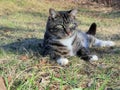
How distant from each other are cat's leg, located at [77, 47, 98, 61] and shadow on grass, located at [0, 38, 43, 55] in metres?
0.68

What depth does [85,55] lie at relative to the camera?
22.6 ft

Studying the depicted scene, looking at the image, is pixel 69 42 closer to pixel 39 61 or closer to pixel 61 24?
pixel 61 24

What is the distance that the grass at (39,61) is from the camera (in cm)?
463

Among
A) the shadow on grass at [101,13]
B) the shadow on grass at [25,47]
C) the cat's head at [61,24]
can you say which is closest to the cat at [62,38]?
the cat's head at [61,24]

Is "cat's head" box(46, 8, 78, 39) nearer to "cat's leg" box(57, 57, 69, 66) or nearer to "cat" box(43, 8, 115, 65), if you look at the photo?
"cat" box(43, 8, 115, 65)

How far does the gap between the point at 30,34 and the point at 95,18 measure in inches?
208

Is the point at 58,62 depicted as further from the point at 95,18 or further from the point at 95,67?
the point at 95,18

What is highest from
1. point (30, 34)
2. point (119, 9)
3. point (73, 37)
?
point (73, 37)

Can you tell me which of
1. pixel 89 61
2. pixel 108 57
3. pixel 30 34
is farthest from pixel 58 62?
pixel 30 34

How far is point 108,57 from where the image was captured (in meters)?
7.02

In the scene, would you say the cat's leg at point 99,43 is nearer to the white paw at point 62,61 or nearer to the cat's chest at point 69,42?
the cat's chest at point 69,42

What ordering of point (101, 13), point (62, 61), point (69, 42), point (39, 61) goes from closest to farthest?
point (39, 61)
point (62, 61)
point (69, 42)
point (101, 13)

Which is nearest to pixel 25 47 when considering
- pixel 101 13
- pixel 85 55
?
pixel 85 55

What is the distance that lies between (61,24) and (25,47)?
4.00 ft
